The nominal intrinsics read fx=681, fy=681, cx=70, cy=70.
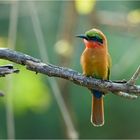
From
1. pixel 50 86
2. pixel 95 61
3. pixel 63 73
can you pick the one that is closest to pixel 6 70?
pixel 63 73

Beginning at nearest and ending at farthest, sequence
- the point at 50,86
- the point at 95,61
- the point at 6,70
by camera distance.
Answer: the point at 6,70
the point at 95,61
the point at 50,86

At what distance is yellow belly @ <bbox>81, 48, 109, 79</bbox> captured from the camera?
3.21 m

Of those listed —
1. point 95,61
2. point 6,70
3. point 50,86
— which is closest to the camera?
point 6,70

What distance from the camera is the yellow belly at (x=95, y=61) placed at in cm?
321

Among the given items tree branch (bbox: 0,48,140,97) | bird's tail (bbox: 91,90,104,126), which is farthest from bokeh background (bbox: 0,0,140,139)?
tree branch (bbox: 0,48,140,97)

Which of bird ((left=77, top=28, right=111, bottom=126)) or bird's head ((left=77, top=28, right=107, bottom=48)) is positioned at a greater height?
bird's head ((left=77, top=28, right=107, bottom=48))

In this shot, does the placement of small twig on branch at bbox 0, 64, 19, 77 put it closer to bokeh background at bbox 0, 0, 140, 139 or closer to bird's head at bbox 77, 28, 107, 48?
bird's head at bbox 77, 28, 107, 48

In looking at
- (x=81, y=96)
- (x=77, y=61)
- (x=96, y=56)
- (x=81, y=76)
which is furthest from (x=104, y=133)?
(x=81, y=76)

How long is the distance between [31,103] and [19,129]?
113cm

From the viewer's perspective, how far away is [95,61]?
3.26 m

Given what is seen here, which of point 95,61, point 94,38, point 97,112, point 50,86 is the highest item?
point 94,38

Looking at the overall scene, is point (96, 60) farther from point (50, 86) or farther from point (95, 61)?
point (50, 86)

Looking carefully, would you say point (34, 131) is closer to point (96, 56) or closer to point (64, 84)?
point (64, 84)

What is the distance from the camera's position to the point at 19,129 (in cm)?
604
